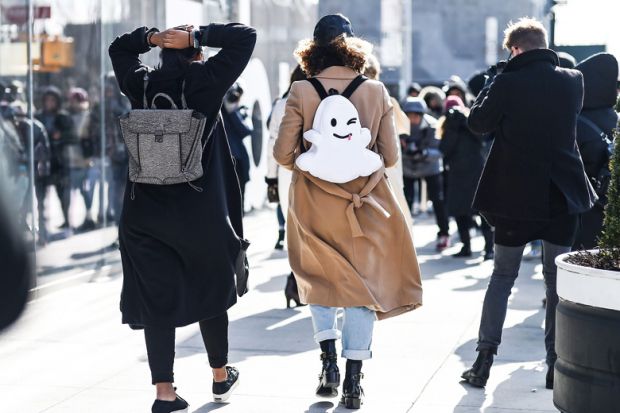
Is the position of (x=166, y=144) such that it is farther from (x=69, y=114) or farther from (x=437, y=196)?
(x=437, y=196)

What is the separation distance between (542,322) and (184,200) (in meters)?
3.42

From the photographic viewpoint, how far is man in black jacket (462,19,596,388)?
550 cm

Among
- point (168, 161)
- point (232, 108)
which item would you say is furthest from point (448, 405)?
point (232, 108)

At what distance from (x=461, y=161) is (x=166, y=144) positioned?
7057 millimetres

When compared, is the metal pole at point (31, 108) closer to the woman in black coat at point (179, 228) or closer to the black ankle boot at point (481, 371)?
the woman in black coat at point (179, 228)

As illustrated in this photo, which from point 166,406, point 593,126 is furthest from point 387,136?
point 593,126

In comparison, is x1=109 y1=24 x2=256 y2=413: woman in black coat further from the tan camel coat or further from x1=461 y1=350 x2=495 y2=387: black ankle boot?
x1=461 y1=350 x2=495 y2=387: black ankle boot

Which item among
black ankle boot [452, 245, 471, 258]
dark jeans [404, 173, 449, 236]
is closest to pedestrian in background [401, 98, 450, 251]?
dark jeans [404, 173, 449, 236]

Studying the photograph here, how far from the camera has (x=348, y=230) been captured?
5297mm

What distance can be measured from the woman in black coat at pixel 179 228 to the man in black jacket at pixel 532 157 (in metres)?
1.34

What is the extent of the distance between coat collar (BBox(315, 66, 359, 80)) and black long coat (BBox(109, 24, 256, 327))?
0.44 meters

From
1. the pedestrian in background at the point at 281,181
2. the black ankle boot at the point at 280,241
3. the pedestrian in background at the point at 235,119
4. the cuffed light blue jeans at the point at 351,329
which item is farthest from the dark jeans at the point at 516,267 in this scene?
the black ankle boot at the point at 280,241

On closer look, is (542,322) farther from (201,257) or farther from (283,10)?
(283,10)

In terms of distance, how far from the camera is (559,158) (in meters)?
5.52
